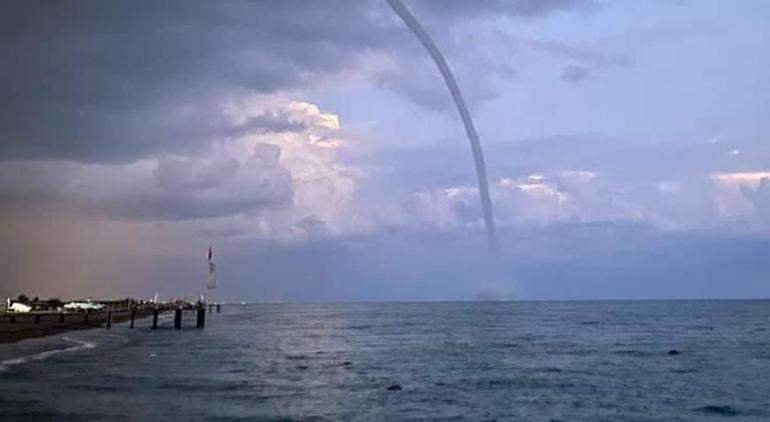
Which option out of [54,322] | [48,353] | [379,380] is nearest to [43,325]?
[54,322]

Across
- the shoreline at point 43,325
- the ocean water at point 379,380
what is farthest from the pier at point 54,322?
the ocean water at point 379,380

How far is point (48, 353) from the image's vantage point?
76312mm

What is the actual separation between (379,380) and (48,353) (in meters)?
31.3

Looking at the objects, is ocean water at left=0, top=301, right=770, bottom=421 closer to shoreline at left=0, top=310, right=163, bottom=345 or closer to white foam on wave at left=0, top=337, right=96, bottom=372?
white foam on wave at left=0, top=337, right=96, bottom=372

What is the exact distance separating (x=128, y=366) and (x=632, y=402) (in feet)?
121

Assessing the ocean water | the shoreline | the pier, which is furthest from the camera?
the pier

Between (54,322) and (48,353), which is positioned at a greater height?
(54,322)

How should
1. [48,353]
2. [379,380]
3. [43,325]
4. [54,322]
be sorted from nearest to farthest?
[379,380]
[48,353]
[43,325]
[54,322]

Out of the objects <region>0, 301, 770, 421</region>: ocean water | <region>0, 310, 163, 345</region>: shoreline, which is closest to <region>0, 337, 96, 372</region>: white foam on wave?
<region>0, 301, 770, 421</region>: ocean water

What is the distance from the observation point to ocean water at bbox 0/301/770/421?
45.6 m

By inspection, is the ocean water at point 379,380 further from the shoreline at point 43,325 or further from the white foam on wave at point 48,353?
the shoreline at point 43,325

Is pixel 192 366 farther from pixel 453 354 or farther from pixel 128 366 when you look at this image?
pixel 453 354

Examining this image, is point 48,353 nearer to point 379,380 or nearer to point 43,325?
point 379,380

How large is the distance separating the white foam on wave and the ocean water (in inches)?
5.7
